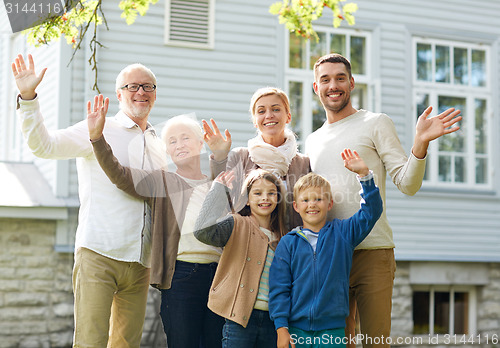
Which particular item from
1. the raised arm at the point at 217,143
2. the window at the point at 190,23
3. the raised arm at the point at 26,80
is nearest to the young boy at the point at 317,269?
the raised arm at the point at 217,143

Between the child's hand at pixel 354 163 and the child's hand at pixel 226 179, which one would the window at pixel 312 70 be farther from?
the child's hand at pixel 354 163

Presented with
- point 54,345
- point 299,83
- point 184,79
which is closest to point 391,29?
point 299,83

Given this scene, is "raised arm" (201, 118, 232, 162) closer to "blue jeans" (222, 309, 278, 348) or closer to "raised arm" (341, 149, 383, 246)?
"raised arm" (341, 149, 383, 246)

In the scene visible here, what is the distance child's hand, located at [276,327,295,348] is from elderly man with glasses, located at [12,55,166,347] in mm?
814

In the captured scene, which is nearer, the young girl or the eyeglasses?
the young girl

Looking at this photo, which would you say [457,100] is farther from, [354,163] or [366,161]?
[354,163]

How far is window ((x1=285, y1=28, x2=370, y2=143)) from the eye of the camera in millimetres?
8008

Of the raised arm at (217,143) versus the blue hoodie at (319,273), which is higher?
the raised arm at (217,143)

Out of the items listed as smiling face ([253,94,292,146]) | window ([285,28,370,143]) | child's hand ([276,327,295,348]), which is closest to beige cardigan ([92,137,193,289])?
smiling face ([253,94,292,146])

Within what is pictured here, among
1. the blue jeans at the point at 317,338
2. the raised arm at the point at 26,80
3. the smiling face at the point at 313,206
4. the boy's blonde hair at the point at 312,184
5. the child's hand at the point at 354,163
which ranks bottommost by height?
the blue jeans at the point at 317,338

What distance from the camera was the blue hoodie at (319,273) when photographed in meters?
2.90

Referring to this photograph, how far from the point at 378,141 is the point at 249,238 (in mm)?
761

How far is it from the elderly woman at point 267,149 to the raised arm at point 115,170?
0.31m

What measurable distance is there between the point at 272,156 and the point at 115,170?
74cm
